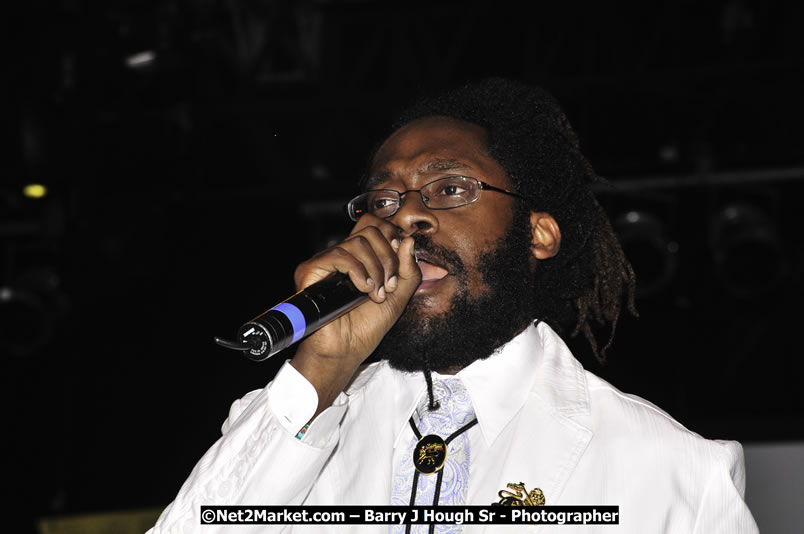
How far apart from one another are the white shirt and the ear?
10.5 inches

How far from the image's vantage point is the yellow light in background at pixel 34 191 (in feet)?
12.8

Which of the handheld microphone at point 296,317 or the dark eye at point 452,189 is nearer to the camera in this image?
the handheld microphone at point 296,317

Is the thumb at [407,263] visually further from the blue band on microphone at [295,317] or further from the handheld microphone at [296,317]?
the blue band on microphone at [295,317]

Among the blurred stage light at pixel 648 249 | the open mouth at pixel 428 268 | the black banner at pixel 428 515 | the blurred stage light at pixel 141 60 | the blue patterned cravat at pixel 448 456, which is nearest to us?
the black banner at pixel 428 515

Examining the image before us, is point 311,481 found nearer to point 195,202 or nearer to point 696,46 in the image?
point 195,202

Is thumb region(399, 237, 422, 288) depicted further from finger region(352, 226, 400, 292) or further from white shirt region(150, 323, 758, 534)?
white shirt region(150, 323, 758, 534)

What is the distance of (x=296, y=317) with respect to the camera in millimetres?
1258

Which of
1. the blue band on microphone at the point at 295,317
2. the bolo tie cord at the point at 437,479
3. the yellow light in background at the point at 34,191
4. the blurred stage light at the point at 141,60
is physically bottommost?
the bolo tie cord at the point at 437,479

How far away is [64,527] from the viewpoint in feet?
14.0

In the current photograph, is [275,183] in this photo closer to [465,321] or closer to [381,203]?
[381,203]

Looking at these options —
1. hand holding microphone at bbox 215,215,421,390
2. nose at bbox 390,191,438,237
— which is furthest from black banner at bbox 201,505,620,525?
nose at bbox 390,191,438,237

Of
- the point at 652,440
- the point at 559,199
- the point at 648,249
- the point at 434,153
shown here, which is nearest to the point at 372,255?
the point at 434,153

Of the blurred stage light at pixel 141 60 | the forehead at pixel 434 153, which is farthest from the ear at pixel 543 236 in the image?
the blurred stage light at pixel 141 60

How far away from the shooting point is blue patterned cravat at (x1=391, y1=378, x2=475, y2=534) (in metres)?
1.48
